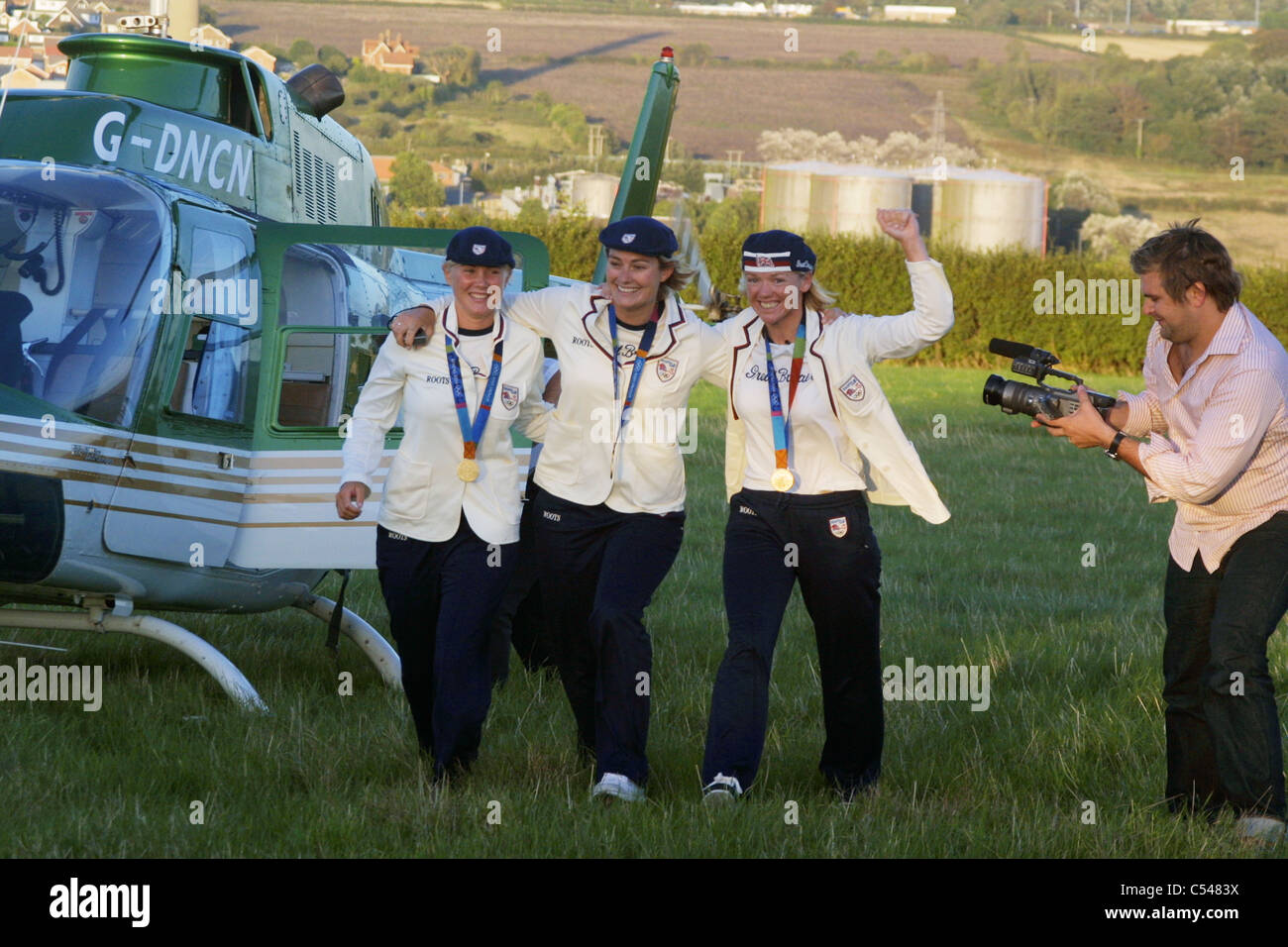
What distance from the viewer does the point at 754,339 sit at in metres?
5.52

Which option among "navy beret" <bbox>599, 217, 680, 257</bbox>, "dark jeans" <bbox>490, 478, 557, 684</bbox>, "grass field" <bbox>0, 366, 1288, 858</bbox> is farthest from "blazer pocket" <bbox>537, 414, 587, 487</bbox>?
"grass field" <bbox>0, 366, 1288, 858</bbox>

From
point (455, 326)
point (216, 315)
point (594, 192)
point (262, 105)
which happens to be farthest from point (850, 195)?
point (455, 326)

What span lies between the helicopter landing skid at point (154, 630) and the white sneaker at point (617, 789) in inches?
77.9

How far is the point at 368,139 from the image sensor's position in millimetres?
122938

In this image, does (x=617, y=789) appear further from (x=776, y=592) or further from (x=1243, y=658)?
(x=1243, y=658)

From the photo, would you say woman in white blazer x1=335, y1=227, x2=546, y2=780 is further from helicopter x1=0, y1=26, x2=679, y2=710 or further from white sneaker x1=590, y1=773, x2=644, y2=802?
helicopter x1=0, y1=26, x2=679, y2=710

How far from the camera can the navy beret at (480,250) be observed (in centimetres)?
547

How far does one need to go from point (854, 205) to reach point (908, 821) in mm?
69982

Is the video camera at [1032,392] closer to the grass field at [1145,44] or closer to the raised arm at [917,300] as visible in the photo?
the raised arm at [917,300]

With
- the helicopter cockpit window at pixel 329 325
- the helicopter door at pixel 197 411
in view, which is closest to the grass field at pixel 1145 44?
the helicopter cockpit window at pixel 329 325

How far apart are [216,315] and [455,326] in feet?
5.20

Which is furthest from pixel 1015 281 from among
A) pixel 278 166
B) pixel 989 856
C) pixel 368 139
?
pixel 368 139

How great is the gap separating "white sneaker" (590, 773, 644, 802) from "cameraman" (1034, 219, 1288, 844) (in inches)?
73.2
